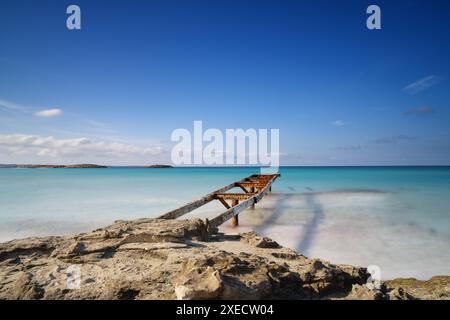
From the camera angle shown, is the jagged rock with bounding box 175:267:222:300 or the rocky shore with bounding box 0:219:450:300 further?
the rocky shore with bounding box 0:219:450:300

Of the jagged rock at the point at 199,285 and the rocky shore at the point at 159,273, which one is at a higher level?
the jagged rock at the point at 199,285

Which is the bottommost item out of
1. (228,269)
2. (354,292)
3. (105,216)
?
(105,216)

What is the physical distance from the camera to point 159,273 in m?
2.55

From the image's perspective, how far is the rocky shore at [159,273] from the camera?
2266 millimetres

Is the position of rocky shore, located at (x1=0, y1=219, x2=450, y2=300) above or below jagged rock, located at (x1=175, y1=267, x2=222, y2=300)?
below

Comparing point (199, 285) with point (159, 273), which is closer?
point (199, 285)

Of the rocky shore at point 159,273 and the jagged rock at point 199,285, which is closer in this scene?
the jagged rock at point 199,285

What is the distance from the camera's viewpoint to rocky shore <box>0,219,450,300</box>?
227 cm

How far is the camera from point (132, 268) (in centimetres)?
278
